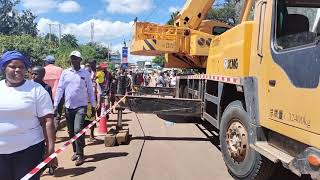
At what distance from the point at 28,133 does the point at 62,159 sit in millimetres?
4254

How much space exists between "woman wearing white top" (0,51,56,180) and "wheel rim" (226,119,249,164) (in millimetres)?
3102

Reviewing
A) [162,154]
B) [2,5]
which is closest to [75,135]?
Result: [162,154]

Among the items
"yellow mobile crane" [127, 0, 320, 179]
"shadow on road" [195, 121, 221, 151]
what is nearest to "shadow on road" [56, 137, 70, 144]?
"shadow on road" [195, 121, 221, 151]

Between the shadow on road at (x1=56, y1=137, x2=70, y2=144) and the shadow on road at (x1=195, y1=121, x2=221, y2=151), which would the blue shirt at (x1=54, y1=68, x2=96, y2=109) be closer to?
the shadow on road at (x1=56, y1=137, x2=70, y2=144)

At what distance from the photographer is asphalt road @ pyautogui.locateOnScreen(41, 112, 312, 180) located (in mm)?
7336

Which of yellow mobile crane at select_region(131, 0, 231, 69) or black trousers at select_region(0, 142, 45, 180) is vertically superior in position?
yellow mobile crane at select_region(131, 0, 231, 69)

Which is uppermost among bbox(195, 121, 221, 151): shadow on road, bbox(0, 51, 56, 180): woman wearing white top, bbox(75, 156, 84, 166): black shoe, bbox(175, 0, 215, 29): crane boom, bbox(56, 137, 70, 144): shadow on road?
bbox(175, 0, 215, 29): crane boom

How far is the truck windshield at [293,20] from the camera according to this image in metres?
5.69

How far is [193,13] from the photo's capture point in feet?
42.8

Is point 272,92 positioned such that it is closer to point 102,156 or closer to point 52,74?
point 102,156

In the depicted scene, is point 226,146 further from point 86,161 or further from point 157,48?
point 157,48

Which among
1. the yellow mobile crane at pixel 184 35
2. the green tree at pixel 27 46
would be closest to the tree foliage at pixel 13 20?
the green tree at pixel 27 46

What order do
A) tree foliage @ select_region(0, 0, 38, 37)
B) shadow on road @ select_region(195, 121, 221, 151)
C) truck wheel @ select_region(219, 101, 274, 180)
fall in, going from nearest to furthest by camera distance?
truck wheel @ select_region(219, 101, 274, 180) < shadow on road @ select_region(195, 121, 221, 151) < tree foliage @ select_region(0, 0, 38, 37)

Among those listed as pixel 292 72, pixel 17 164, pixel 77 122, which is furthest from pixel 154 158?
pixel 17 164
